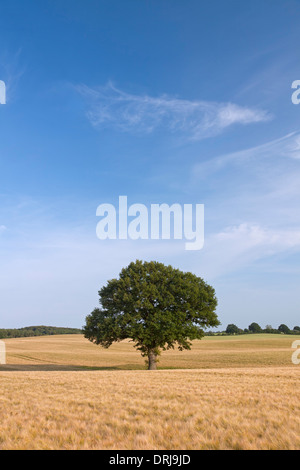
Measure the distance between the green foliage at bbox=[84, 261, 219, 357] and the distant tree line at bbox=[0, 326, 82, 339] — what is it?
127 metres

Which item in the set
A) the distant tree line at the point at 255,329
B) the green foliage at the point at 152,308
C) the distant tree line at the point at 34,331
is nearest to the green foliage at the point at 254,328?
the distant tree line at the point at 255,329

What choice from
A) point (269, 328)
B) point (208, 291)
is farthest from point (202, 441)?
point (269, 328)

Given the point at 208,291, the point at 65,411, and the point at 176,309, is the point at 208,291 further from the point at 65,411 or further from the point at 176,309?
the point at 65,411

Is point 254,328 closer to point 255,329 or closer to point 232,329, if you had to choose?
point 255,329

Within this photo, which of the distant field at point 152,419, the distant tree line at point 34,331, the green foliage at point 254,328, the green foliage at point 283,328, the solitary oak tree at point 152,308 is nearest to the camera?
the distant field at point 152,419

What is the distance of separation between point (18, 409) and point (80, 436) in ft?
16.3

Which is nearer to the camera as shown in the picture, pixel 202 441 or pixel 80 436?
pixel 202 441

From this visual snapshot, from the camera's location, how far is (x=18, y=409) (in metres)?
12.0

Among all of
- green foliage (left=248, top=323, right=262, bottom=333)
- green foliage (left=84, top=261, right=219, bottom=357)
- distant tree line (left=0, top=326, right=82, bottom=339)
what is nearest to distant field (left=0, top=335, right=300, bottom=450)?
green foliage (left=84, top=261, right=219, bottom=357)

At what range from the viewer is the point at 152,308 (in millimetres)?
41344

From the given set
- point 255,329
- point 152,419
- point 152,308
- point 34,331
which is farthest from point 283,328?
point 152,419

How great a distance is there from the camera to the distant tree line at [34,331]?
155750 mm

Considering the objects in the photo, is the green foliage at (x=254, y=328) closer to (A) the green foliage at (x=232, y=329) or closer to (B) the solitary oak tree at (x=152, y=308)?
(A) the green foliage at (x=232, y=329)
